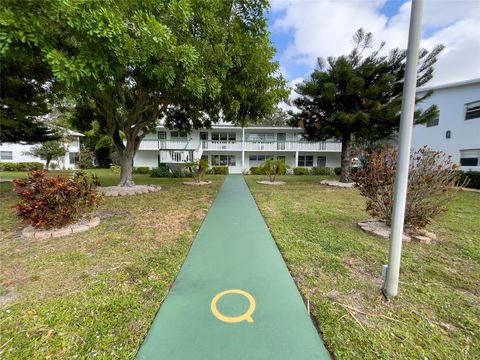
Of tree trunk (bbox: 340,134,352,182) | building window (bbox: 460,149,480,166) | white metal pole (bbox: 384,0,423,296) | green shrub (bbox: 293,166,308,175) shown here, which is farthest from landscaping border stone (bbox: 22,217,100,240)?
building window (bbox: 460,149,480,166)

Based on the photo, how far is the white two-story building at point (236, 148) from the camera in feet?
66.0

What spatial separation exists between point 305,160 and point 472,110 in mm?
12505

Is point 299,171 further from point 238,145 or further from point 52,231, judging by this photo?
A: point 52,231

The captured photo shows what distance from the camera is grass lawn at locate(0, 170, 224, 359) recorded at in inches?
69.3

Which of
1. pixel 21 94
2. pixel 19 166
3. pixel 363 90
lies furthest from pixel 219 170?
pixel 19 166

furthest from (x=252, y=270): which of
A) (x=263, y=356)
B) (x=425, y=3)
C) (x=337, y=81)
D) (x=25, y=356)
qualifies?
(x=337, y=81)

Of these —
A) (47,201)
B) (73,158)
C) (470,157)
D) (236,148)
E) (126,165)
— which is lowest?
(47,201)

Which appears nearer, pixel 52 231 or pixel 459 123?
pixel 52 231

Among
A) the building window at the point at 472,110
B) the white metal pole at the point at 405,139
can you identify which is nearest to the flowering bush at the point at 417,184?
the white metal pole at the point at 405,139

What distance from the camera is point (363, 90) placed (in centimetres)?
1082

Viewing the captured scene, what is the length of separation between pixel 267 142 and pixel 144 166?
505 inches

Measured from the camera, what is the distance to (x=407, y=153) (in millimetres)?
2146

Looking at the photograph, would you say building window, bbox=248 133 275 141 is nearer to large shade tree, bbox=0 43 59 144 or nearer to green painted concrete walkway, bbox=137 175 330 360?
large shade tree, bbox=0 43 59 144

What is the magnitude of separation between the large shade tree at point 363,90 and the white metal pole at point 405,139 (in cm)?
940
